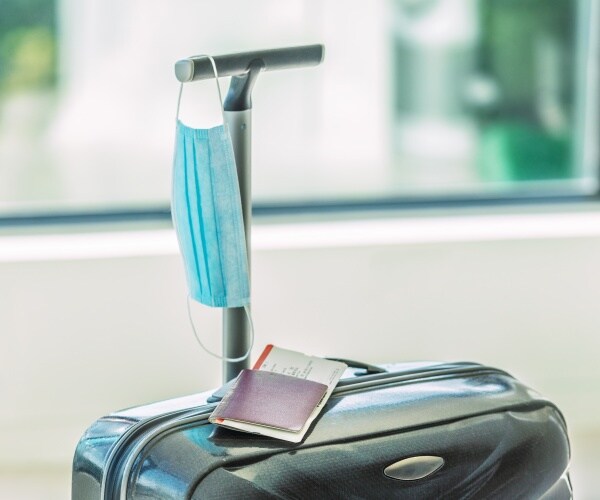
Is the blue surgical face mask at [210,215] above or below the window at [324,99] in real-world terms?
below

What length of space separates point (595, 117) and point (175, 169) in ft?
4.89

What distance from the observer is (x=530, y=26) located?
7.73 feet

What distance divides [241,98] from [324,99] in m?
1.11

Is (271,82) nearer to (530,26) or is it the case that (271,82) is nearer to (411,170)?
(411,170)

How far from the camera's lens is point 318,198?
2301 mm

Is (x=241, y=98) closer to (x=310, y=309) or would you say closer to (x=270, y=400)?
(x=270, y=400)

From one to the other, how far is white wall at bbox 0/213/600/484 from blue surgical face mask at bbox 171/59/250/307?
84 cm

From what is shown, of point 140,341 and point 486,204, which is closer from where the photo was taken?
point 140,341

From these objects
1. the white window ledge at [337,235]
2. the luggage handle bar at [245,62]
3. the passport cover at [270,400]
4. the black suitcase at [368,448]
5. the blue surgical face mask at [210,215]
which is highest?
the luggage handle bar at [245,62]

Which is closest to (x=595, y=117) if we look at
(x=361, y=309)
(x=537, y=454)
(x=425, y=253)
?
(x=425, y=253)

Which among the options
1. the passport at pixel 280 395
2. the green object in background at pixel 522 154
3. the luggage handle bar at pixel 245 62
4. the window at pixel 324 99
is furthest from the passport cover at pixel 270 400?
the green object in background at pixel 522 154

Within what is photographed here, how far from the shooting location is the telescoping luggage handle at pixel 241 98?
114 cm

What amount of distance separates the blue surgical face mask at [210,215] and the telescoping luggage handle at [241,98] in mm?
37

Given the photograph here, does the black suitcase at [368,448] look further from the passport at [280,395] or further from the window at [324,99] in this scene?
the window at [324,99]
